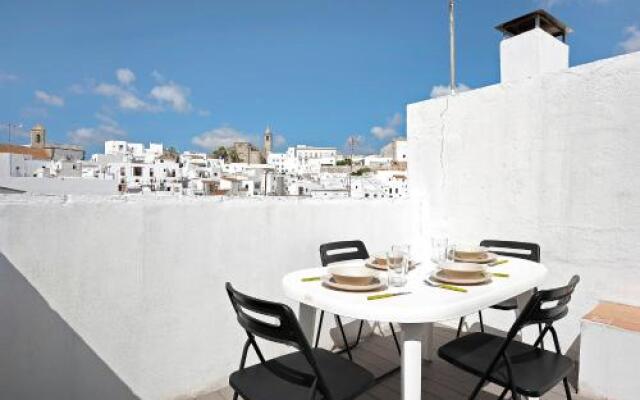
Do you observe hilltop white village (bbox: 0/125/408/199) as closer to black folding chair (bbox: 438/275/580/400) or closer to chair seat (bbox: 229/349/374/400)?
chair seat (bbox: 229/349/374/400)

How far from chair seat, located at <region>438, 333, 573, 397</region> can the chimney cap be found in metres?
5.29

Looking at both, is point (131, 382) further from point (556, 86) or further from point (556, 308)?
point (556, 86)

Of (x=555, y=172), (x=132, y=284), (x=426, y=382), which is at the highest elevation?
(x=555, y=172)

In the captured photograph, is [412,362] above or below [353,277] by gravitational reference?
below

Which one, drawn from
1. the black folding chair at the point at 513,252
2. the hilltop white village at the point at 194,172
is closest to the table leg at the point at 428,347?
the black folding chair at the point at 513,252

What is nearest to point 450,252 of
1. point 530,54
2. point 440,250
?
point 440,250

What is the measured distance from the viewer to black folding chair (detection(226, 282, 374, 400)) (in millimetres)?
1223

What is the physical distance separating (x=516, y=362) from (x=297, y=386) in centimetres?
98

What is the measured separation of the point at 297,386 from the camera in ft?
4.66

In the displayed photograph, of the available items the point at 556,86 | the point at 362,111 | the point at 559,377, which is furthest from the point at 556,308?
the point at 362,111

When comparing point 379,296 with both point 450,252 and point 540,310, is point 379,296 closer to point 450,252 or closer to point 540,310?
point 540,310

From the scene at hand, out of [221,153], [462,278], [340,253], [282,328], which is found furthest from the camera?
[221,153]

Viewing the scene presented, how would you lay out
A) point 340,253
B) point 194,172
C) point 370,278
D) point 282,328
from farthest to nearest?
1. point 194,172
2. point 340,253
3. point 370,278
4. point 282,328

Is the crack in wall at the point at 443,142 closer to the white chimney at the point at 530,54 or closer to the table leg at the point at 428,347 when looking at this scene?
the white chimney at the point at 530,54
